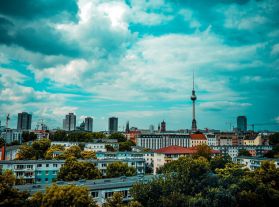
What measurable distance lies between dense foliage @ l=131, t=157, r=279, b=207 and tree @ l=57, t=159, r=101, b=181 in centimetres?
1774

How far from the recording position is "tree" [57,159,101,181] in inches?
1971

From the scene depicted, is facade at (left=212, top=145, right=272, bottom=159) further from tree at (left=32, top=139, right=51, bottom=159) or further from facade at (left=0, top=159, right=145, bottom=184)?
facade at (left=0, top=159, right=145, bottom=184)

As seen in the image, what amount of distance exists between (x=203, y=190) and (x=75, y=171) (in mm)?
24082

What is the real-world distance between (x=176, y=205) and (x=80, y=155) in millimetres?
50512

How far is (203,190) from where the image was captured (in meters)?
39.2

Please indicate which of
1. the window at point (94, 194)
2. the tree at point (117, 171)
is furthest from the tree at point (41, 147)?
the window at point (94, 194)

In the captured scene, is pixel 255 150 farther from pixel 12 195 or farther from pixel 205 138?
pixel 12 195

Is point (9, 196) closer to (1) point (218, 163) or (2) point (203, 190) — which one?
(2) point (203, 190)

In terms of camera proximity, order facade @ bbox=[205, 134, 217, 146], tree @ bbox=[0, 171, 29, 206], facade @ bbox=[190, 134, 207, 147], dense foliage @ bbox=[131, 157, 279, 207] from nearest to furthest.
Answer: tree @ bbox=[0, 171, 29, 206]
dense foliage @ bbox=[131, 157, 279, 207]
facade @ bbox=[190, 134, 207, 147]
facade @ bbox=[205, 134, 217, 146]

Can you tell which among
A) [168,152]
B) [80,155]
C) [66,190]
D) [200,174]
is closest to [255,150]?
[168,152]

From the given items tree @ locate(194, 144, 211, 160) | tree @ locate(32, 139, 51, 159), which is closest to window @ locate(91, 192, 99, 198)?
tree @ locate(194, 144, 211, 160)

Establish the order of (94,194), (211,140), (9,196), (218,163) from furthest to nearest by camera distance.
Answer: (211,140) < (218,163) < (94,194) < (9,196)

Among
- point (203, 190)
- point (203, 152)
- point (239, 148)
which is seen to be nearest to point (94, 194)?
point (203, 190)

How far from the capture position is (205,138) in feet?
570
